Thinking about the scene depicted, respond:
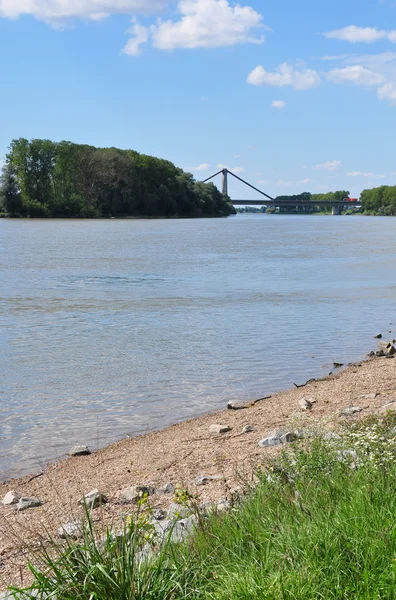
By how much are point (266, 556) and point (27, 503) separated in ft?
9.19

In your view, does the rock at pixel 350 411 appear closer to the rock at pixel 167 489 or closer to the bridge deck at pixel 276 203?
the rock at pixel 167 489

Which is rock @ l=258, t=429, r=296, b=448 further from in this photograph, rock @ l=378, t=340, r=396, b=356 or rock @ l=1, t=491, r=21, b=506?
rock @ l=378, t=340, r=396, b=356

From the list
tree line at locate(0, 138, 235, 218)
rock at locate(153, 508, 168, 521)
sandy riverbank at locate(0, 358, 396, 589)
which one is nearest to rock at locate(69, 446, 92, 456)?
sandy riverbank at locate(0, 358, 396, 589)

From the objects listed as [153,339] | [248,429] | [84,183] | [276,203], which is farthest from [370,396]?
[276,203]

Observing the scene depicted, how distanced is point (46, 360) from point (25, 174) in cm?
9101

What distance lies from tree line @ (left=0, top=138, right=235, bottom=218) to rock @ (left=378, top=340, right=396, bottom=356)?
87.8m

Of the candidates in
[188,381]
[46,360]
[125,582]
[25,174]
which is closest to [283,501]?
[125,582]

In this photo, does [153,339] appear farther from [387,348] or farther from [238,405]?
[238,405]

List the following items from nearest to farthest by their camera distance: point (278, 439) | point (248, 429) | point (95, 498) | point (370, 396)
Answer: point (95, 498), point (278, 439), point (248, 429), point (370, 396)

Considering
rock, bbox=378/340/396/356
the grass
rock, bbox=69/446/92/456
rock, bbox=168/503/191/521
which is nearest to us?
the grass

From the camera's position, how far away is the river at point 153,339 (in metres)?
8.66

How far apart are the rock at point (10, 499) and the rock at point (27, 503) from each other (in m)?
0.09

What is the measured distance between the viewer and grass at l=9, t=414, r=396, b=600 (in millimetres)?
3035

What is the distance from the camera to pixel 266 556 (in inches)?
129
